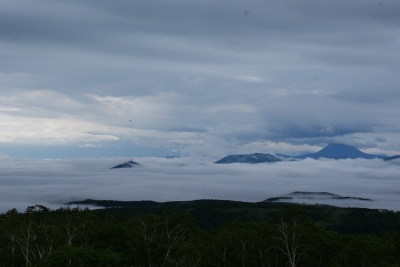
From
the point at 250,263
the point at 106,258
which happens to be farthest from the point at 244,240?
the point at 106,258

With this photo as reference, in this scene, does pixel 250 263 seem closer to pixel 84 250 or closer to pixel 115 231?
pixel 115 231

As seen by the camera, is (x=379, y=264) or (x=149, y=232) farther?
(x=149, y=232)

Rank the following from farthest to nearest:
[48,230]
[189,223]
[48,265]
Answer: [189,223] < [48,230] < [48,265]

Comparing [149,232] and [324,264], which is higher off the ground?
[149,232]

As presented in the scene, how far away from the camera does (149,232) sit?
→ 198 ft

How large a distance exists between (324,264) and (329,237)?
3.97 metres

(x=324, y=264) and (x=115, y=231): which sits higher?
(x=115, y=231)

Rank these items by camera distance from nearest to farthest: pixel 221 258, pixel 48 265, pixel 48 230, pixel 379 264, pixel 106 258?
pixel 48 265 → pixel 106 258 → pixel 379 264 → pixel 48 230 → pixel 221 258

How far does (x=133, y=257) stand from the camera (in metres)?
58.7

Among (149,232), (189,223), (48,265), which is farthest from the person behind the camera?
(189,223)

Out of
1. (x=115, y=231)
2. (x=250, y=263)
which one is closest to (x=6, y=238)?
(x=115, y=231)

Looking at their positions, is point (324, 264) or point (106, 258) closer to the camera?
point (106, 258)

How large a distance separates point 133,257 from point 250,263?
1795cm

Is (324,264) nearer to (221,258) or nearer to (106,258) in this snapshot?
(221,258)
